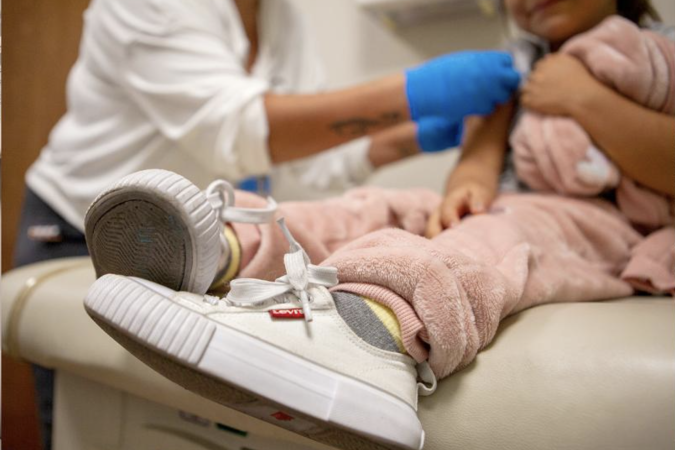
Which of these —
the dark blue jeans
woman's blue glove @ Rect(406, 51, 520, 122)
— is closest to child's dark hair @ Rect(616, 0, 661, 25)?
woman's blue glove @ Rect(406, 51, 520, 122)

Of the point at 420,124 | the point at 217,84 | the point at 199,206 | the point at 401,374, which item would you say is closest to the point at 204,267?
the point at 199,206

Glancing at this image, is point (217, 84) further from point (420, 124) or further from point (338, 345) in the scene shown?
point (338, 345)

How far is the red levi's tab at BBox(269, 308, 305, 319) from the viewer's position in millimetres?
299

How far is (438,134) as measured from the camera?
0.82 meters

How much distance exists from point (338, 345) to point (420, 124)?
0.62m

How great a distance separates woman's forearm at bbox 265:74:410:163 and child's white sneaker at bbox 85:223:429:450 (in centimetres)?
42

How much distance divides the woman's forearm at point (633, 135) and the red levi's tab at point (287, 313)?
1.29 feet

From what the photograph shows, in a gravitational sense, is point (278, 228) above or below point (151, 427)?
above

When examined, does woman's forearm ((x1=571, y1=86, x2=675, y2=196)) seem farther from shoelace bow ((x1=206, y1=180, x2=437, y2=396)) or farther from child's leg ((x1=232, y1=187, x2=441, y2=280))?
shoelace bow ((x1=206, y1=180, x2=437, y2=396))

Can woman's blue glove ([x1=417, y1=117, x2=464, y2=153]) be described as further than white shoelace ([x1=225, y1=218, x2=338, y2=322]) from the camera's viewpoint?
Yes

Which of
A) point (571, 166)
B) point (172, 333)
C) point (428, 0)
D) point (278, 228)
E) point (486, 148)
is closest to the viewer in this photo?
point (172, 333)

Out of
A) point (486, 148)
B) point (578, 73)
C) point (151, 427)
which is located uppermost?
point (578, 73)

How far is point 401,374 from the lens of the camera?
31 centimetres

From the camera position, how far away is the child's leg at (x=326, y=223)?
41cm
